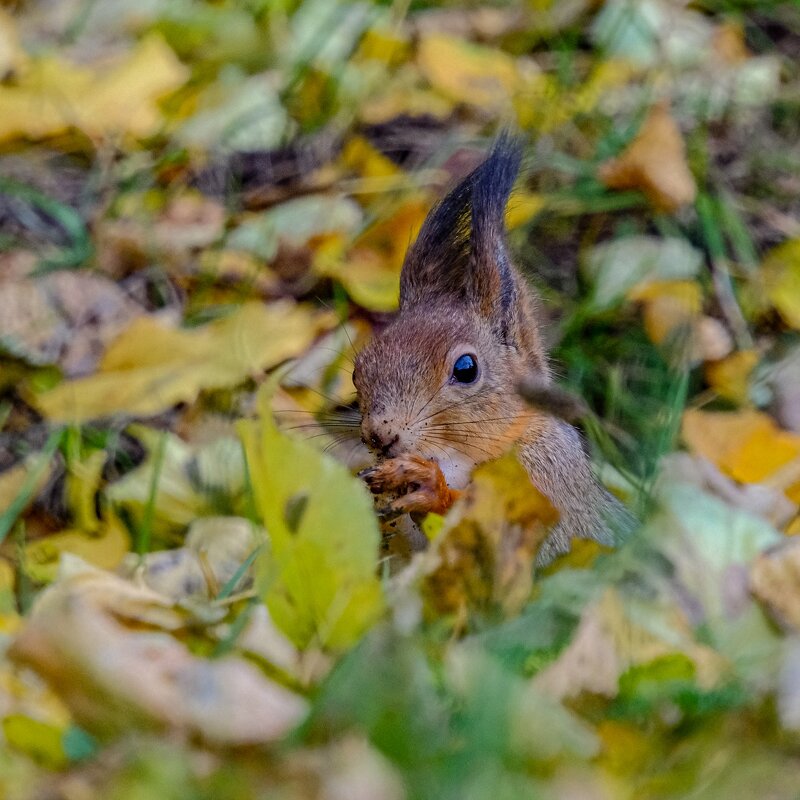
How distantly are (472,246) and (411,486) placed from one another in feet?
1.11

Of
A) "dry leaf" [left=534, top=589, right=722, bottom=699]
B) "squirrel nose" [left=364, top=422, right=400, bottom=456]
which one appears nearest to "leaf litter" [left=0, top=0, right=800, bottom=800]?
"dry leaf" [left=534, top=589, right=722, bottom=699]

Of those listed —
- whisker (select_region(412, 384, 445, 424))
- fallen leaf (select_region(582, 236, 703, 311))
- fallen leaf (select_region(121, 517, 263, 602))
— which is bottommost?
fallen leaf (select_region(121, 517, 263, 602))

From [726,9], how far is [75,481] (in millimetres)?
1595

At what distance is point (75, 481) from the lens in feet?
4.75

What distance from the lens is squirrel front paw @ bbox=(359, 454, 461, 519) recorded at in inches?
47.1

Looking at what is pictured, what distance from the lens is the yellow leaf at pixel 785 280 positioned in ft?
5.80

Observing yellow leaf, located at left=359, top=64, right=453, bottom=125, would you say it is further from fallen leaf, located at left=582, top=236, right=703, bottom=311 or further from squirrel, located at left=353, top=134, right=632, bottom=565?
squirrel, located at left=353, top=134, right=632, bottom=565

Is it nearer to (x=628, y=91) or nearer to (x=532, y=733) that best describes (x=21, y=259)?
(x=628, y=91)

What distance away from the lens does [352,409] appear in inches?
61.1

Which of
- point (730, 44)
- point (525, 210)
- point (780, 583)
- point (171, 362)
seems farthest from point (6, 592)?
point (730, 44)

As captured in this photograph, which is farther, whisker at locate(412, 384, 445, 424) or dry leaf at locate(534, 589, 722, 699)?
whisker at locate(412, 384, 445, 424)

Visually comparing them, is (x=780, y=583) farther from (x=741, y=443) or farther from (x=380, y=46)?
(x=380, y=46)

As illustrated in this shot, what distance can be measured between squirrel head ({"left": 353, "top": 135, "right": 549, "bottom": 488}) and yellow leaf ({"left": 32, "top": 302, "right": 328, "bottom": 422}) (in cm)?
22

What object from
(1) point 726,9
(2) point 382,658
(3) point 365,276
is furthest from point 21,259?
(1) point 726,9
